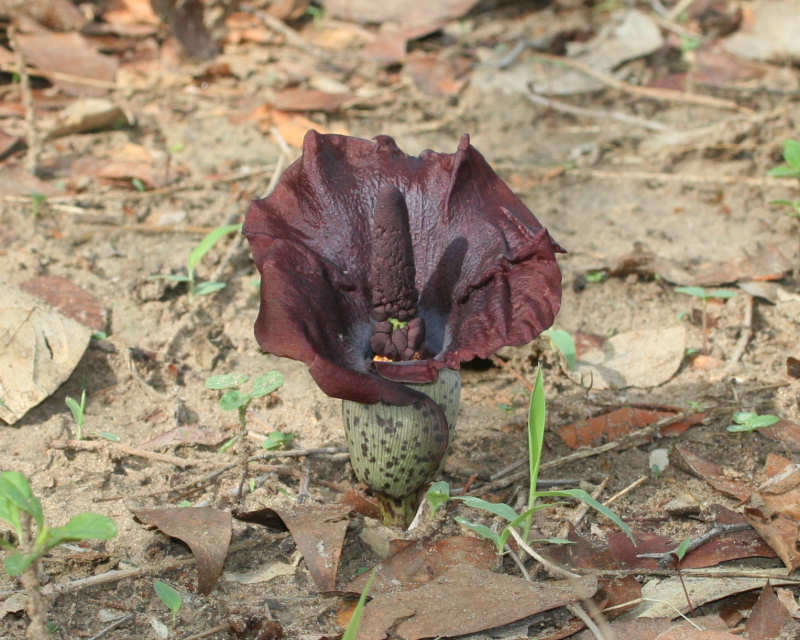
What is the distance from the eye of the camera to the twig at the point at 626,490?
3141 mm

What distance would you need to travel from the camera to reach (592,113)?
223 inches

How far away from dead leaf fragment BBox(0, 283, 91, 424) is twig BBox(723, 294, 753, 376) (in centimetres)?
234

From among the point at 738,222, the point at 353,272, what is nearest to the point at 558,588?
the point at 353,272

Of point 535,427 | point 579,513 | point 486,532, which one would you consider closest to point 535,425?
point 535,427

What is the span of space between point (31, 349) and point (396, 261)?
142 centimetres

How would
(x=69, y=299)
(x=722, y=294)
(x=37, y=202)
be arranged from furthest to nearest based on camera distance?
(x=37, y=202) < (x=722, y=294) < (x=69, y=299)

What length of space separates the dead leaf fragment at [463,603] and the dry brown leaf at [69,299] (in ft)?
5.91

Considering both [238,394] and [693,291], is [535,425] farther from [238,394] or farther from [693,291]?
[693,291]

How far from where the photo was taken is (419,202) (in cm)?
311

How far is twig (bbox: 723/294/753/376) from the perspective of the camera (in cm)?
381

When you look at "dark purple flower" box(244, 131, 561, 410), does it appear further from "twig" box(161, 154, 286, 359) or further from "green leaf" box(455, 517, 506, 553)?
"twig" box(161, 154, 286, 359)

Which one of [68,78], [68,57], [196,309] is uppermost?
[68,57]

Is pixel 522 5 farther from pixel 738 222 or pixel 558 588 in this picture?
pixel 558 588

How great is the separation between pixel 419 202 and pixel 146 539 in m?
1.27
